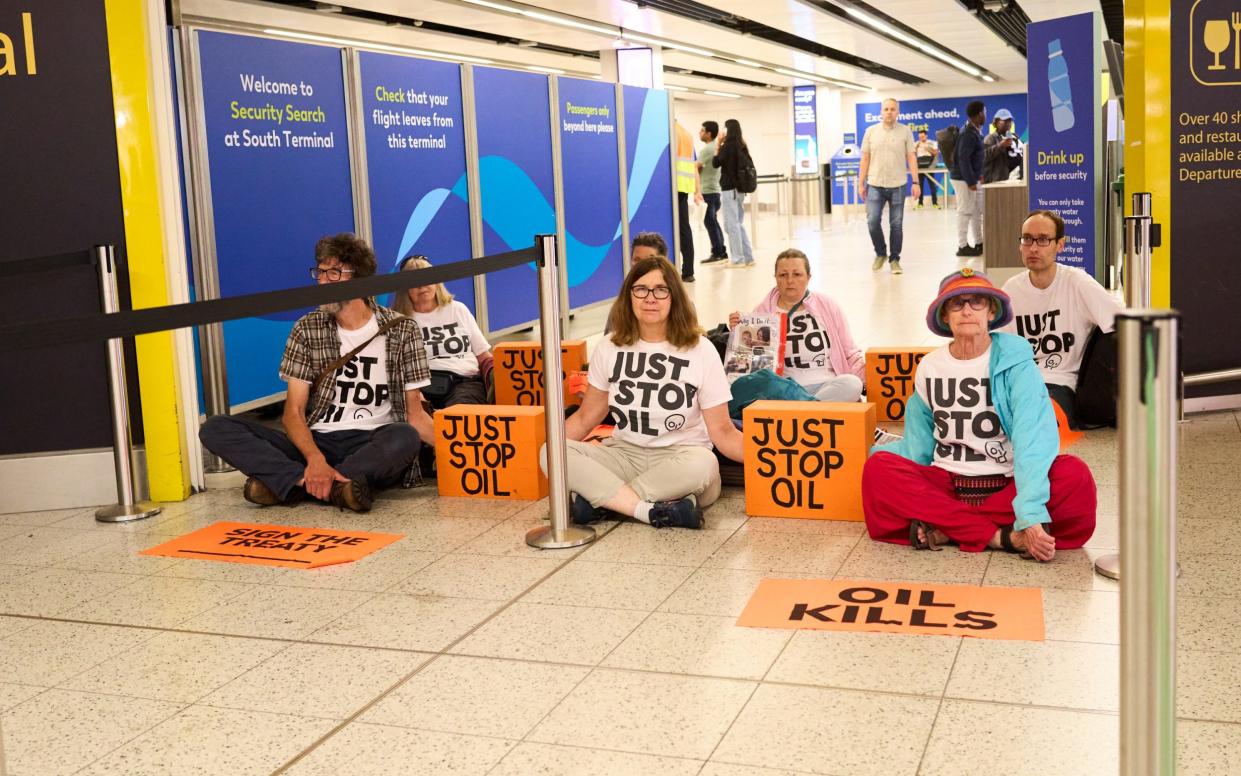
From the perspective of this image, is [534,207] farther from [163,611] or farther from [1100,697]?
[1100,697]

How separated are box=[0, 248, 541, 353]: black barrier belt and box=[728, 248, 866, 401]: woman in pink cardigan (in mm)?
1803

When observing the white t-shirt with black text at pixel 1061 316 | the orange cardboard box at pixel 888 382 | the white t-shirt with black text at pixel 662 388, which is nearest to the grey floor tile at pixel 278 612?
the white t-shirt with black text at pixel 662 388

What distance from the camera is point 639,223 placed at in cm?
1220

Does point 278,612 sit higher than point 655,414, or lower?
lower

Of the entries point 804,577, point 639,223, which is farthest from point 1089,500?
point 639,223

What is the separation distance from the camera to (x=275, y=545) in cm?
462

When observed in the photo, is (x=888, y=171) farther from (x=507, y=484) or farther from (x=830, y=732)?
(x=830, y=732)

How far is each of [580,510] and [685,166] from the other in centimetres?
1133

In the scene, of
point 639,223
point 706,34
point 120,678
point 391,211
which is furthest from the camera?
point 706,34

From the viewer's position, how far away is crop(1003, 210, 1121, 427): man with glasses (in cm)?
579

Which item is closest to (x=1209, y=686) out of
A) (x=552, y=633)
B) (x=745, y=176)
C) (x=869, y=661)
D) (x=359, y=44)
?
(x=869, y=661)

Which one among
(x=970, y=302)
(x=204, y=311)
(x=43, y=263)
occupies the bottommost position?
(x=970, y=302)

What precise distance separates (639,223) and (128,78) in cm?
730

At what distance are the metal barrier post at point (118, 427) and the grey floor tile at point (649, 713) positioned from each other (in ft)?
8.97
